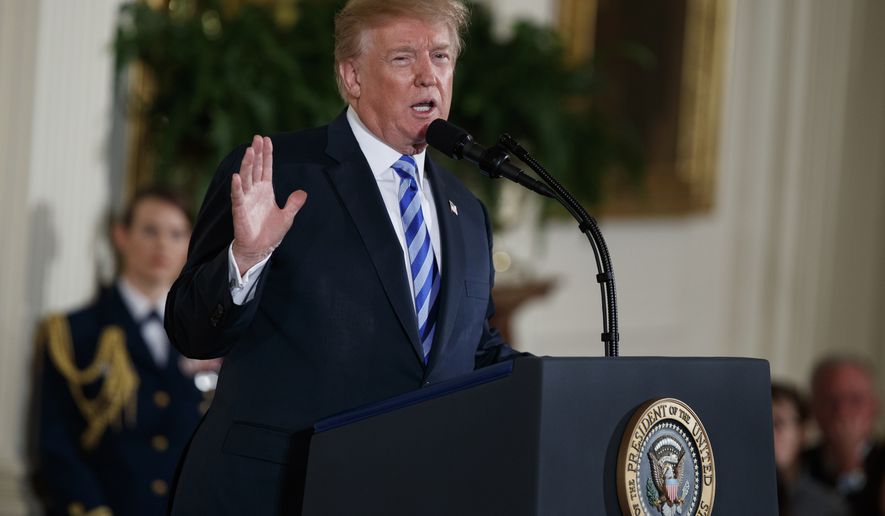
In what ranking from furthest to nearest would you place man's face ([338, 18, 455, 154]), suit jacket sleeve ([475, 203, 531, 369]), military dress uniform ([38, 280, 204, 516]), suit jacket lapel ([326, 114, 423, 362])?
1. military dress uniform ([38, 280, 204, 516])
2. suit jacket sleeve ([475, 203, 531, 369])
3. man's face ([338, 18, 455, 154])
4. suit jacket lapel ([326, 114, 423, 362])

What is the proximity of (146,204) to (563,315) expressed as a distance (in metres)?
3.34

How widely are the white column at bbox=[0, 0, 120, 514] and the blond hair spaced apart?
2.41m

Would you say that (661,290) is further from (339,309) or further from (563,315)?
(339,309)

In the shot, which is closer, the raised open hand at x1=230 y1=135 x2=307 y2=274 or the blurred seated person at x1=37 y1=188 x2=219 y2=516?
the raised open hand at x1=230 y1=135 x2=307 y2=274

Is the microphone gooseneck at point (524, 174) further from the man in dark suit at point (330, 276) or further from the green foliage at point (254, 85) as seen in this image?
the green foliage at point (254, 85)

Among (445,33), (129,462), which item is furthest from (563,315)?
(445,33)

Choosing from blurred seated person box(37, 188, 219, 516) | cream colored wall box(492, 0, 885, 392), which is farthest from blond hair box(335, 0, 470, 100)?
cream colored wall box(492, 0, 885, 392)

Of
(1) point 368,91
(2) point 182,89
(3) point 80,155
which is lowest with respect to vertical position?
(1) point 368,91

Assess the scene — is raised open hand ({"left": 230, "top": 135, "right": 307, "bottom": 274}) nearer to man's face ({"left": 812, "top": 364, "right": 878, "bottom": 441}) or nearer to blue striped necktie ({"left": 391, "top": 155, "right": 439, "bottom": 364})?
blue striped necktie ({"left": 391, "top": 155, "right": 439, "bottom": 364})

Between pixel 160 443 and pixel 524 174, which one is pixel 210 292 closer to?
pixel 524 174

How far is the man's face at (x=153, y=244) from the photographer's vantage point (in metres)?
4.67

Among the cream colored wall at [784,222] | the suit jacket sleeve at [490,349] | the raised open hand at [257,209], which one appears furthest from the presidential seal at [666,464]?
the cream colored wall at [784,222]

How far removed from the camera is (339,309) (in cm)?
232

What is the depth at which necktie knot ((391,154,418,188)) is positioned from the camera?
8.19 ft
